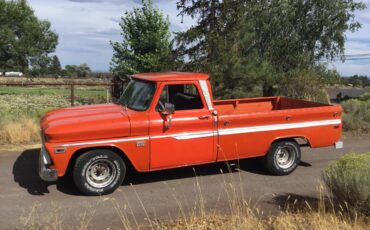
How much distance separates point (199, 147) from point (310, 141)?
227 centimetres

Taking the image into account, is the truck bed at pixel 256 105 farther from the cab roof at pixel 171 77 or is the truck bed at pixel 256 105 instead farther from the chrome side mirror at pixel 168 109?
the chrome side mirror at pixel 168 109

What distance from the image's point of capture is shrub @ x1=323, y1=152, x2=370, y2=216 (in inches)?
219

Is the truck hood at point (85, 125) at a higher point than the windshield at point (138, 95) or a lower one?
lower

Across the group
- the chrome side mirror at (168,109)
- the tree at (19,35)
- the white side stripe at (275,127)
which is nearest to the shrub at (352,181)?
the white side stripe at (275,127)

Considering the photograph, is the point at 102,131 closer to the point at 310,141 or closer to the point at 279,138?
the point at 279,138

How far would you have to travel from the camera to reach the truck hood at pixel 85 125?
686 cm

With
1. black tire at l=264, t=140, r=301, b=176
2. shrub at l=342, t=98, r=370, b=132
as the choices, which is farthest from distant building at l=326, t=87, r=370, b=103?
black tire at l=264, t=140, r=301, b=176

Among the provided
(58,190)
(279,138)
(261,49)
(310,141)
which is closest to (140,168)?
(58,190)

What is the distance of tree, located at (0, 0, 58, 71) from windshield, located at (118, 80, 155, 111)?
54.4 meters

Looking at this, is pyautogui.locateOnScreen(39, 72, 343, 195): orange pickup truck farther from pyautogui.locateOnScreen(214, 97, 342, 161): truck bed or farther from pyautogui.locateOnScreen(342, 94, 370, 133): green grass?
pyautogui.locateOnScreen(342, 94, 370, 133): green grass

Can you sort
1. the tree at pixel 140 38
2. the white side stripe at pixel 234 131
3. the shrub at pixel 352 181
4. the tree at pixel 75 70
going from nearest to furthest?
1. the shrub at pixel 352 181
2. the white side stripe at pixel 234 131
3. the tree at pixel 140 38
4. the tree at pixel 75 70

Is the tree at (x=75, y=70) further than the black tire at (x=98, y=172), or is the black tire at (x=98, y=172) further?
the tree at (x=75, y=70)

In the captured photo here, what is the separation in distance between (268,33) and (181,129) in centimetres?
1649

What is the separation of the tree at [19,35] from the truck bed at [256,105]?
176 feet
